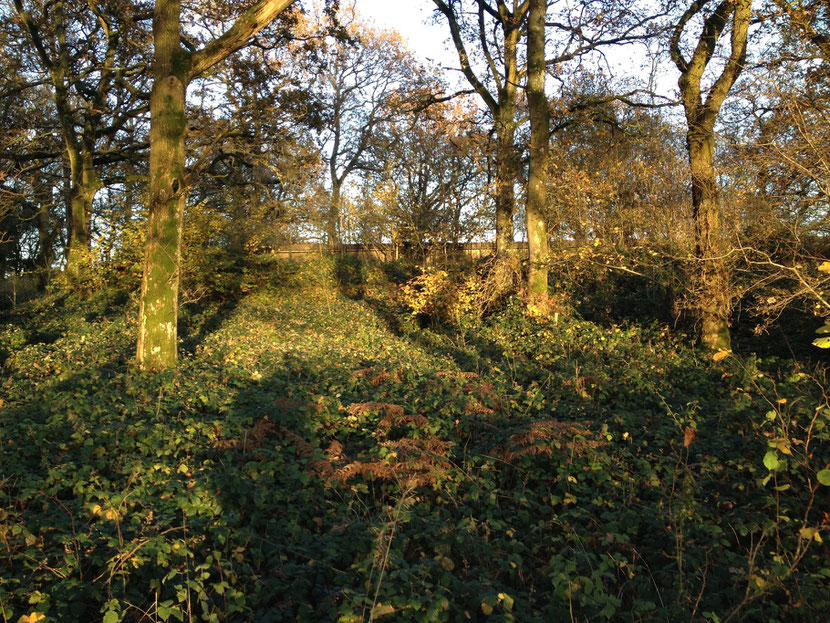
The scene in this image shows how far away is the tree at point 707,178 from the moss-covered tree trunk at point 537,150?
3323 millimetres

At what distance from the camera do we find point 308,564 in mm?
4047

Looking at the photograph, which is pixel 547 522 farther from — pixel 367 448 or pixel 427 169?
pixel 427 169

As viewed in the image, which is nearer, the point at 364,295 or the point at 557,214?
the point at 557,214

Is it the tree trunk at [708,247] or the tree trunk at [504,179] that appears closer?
the tree trunk at [708,247]

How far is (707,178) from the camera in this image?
421 inches

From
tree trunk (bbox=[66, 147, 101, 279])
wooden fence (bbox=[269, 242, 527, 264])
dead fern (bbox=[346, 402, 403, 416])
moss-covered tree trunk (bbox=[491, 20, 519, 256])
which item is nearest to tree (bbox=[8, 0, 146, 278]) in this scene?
tree trunk (bbox=[66, 147, 101, 279])

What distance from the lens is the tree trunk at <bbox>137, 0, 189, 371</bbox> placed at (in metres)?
9.51

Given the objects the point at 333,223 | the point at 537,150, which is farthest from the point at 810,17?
the point at 333,223

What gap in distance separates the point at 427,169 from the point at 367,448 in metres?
15.3

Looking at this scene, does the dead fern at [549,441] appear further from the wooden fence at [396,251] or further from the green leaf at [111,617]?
the wooden fence at [396,251]

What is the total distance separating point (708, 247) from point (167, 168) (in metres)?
9.85

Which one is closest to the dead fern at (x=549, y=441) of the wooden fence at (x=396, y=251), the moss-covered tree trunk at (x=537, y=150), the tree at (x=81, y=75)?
the moss-covered tree trunk at (x=537, y=150)

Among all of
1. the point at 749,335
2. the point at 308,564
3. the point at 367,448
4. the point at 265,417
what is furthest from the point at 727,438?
the point at 749,335

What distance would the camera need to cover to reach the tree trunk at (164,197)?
9508 millimetres
